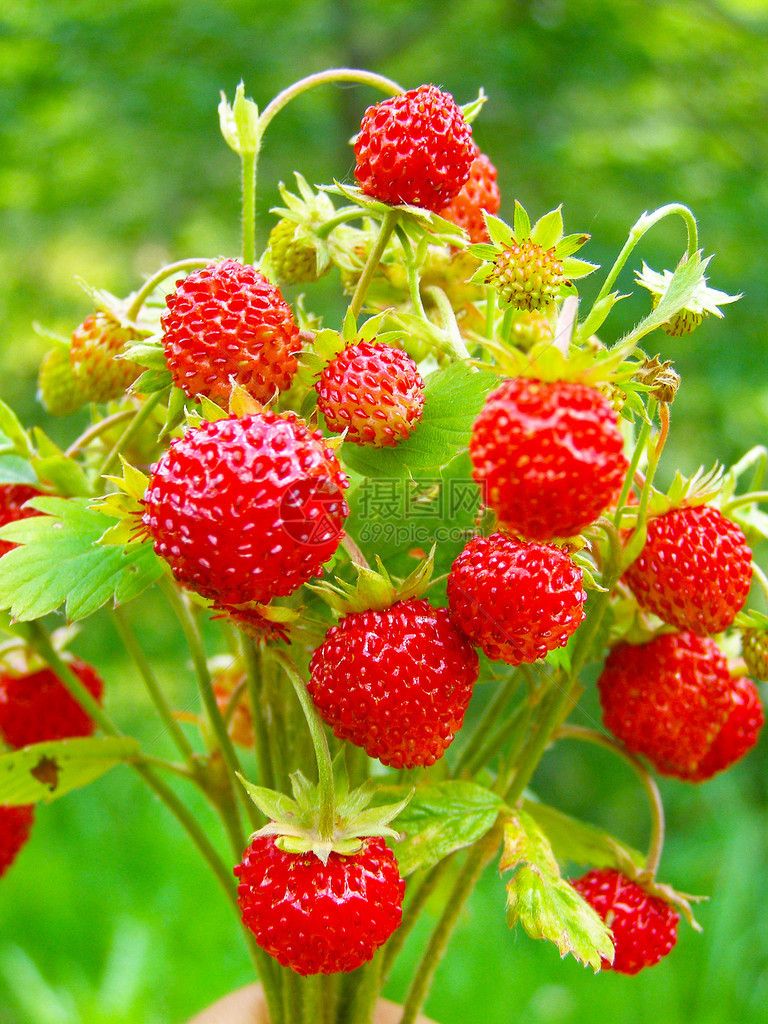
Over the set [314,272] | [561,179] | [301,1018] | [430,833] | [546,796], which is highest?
[314,272]

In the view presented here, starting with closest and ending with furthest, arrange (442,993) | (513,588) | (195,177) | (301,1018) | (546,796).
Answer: (513,588) < (301,1018) < (442,993) < (195,177) < (546,796)

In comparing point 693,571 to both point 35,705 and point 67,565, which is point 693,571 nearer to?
point 67,565

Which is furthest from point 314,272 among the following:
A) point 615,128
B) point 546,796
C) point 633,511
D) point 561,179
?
point 546,796

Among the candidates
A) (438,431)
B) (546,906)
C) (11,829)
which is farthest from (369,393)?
(11,829)

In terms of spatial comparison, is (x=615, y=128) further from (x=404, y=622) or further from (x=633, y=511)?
(x=404, y=622)

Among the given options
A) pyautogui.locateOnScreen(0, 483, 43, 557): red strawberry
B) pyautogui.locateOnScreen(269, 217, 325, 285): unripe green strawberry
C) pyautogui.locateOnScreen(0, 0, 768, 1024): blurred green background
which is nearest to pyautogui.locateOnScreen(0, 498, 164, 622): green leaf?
pyautogui.locateOnScreen(0, 483, 43, 557): red strawberry

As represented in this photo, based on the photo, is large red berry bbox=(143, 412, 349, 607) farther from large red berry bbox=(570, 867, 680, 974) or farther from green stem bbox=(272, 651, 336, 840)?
large red berry bbox=(570, 867, 680, 974)

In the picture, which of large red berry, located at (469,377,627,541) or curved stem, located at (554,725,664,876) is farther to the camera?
curved stem, located at (554,725,664,876)
